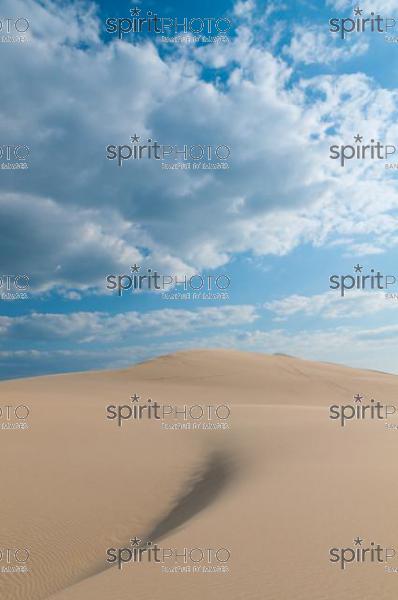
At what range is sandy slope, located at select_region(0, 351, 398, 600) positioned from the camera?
Result: 526 centimetres

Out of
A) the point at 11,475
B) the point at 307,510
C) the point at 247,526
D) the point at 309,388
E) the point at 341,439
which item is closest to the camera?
the point at 247,526

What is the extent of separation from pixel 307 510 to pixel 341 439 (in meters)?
7.15

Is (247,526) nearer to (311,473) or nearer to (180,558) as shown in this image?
(180,558)

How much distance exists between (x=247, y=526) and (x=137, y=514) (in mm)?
2934

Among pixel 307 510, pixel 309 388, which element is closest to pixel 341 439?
pixel 307 510

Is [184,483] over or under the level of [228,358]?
under

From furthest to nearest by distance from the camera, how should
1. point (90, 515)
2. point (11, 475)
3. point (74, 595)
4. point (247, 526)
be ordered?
point (11, 475) → point (90, 515) → point (247, 526) → point (74, 595)

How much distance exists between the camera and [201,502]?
906 centimetres

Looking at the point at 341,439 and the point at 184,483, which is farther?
the point at 341,439

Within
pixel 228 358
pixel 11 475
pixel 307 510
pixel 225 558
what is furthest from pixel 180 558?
pixel 228 358

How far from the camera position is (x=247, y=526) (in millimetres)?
6793

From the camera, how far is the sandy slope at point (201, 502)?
5.26 m

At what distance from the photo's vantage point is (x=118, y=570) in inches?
225

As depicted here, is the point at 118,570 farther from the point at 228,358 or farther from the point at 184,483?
the point at 228,358
